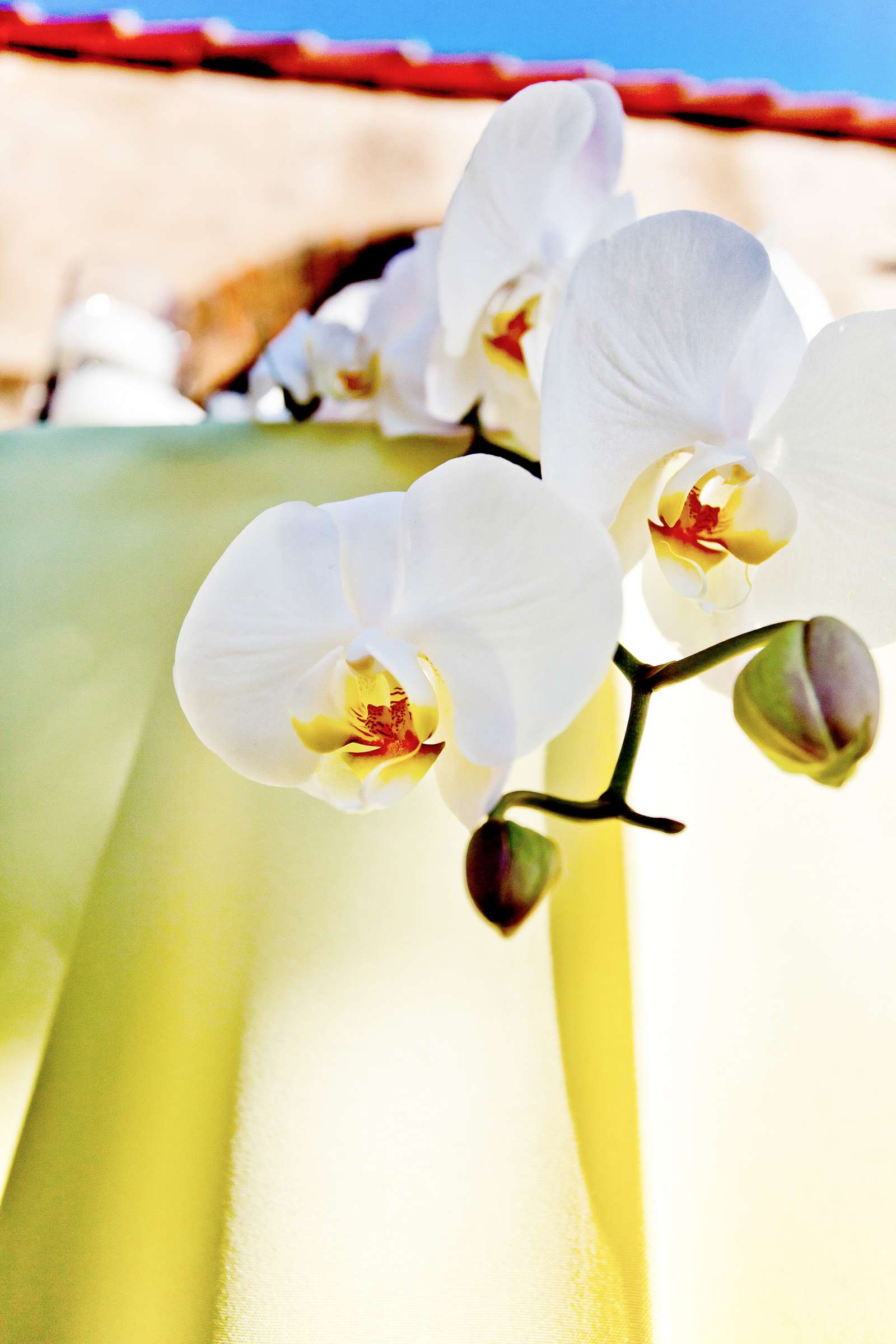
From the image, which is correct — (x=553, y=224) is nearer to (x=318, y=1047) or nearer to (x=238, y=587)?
(x=238, y=587)

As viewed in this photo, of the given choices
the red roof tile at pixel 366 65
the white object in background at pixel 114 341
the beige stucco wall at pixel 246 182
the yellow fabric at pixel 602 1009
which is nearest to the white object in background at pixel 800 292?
the yellow fabric at pixel 602 1009

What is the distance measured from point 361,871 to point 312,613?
0.56 ft

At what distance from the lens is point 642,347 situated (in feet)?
1.03

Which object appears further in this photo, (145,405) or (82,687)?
(145,405)

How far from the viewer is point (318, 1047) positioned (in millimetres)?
396

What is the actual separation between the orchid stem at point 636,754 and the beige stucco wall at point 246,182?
3.55ft

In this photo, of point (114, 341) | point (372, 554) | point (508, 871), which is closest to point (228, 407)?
point (114, 341)

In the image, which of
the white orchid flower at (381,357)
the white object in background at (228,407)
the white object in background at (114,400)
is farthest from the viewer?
the white object in background at (228,407)

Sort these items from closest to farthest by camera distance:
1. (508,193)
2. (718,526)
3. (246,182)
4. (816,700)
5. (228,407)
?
(816,700), (718,526), (508,193), (228,407), (246,182)

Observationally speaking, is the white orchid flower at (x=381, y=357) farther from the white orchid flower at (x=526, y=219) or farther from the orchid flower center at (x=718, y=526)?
the orchid flower center at (x=718, y=526)

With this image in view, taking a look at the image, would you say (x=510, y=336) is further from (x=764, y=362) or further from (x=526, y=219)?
(x=764, y=362)

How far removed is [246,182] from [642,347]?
122 centimetres

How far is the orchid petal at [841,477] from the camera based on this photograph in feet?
1.08

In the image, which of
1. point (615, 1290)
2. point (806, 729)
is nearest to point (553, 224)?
point (806, 729)
